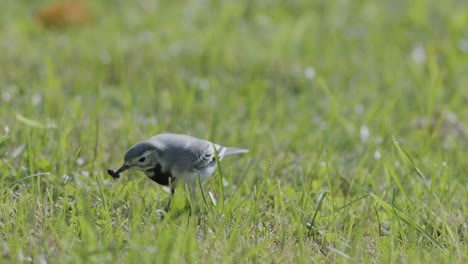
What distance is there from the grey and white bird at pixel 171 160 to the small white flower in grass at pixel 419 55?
13.2ft

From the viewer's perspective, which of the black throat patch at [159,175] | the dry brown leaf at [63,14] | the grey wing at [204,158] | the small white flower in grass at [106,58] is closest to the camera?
the black throat patch at [159,175]

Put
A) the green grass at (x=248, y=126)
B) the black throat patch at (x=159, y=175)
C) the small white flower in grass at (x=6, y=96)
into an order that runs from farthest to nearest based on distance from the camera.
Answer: the small white flower in grass at (x=6, y=96)
the black throat patch at (x=159, y=175)
the green grass at (x=248, y=126)

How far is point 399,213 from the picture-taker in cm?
425

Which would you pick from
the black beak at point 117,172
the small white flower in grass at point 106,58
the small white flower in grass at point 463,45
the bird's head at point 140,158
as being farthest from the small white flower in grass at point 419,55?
the black beak at point 117,172

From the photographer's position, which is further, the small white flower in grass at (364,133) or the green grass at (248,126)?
the small white flower in grass at (364,133)

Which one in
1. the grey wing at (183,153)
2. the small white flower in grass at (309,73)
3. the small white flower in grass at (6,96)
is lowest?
the small white flower in grass at (309,73)

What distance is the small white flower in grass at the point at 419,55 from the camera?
27.1 feet

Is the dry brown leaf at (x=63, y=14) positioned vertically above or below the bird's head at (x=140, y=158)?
below

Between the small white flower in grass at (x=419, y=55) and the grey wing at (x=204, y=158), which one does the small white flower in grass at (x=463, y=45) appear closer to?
the small white flower in grass at (x=419, y=55)

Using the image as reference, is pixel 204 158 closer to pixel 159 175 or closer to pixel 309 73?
pixel 159 175

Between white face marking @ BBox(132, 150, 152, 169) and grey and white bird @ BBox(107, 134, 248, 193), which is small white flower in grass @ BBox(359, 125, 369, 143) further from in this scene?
white face marking @ BBox(132, 150, 152, 169)

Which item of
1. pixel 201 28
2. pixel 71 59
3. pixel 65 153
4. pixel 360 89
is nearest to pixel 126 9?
pixel 201 28

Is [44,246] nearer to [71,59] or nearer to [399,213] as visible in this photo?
[399,213]

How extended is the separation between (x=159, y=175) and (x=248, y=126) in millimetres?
1923
